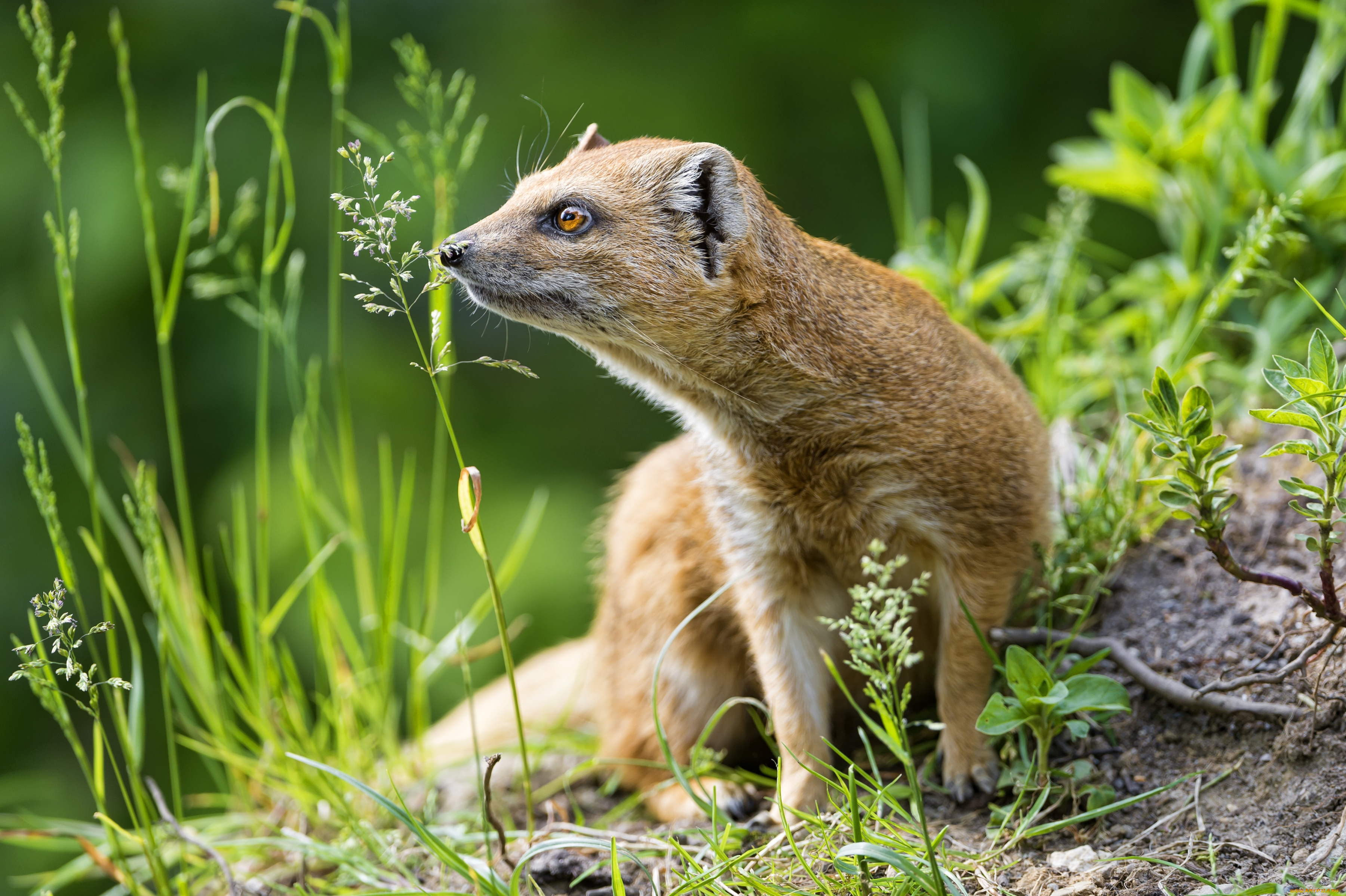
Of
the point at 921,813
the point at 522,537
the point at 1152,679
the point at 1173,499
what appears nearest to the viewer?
the point at 921,813

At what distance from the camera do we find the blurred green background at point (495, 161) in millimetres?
3928

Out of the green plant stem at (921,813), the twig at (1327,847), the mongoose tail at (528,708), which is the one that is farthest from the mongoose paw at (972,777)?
the mongoose tail at (528,708)

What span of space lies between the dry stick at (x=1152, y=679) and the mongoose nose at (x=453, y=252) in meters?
1.23

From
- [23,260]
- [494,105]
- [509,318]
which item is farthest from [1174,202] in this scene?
[23,260]

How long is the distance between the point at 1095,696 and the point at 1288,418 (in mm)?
524

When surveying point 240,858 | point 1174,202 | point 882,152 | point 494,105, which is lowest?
point 240,858

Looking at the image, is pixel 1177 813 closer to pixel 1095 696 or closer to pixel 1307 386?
pixel 1095 696

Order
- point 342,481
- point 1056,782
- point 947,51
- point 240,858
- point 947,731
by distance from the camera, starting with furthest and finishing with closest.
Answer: point 947,51
point 342,481
point 240,858
point 947,731
point 1056,782

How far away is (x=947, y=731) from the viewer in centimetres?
203

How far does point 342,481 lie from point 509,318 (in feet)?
3.62

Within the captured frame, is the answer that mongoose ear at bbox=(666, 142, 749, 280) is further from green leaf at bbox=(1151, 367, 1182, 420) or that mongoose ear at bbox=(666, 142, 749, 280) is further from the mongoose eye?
green leaf at bbox=(1151, 367, 1182, 420)

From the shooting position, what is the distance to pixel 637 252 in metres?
1.91

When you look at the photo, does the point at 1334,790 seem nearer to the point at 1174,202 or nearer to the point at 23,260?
the point at 1174,202

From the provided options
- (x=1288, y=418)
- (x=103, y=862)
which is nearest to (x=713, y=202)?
(x=1288, y=418)
